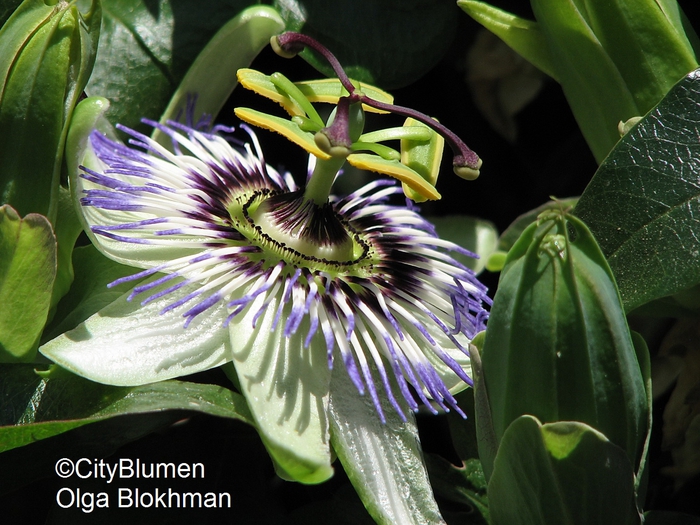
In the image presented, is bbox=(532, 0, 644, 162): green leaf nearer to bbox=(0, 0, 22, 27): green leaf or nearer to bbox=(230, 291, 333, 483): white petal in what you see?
bbox=(230, 291, 333, 483): white petal

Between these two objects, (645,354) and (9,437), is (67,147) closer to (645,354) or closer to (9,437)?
(9,437)

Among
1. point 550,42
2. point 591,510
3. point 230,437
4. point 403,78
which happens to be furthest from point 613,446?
point 403,78

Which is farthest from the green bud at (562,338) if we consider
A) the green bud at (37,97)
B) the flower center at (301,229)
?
the green bud at (37,97)

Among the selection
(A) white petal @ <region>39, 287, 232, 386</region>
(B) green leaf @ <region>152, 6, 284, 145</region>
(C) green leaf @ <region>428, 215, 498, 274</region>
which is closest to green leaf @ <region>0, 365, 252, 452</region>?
(A) white petal @ <region>39, 287, 232, 386</region>

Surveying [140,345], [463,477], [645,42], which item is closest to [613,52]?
[645,42]

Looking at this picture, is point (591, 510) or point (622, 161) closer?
point (591, 510)

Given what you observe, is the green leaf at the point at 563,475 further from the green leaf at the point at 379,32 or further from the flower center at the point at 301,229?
the green leaf at the point at 379,32
